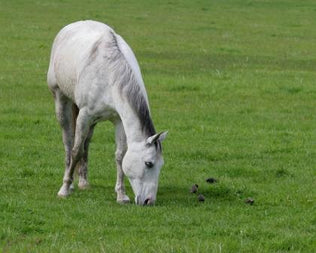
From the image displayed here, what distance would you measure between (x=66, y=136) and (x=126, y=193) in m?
1.21

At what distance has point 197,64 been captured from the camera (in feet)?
75.5

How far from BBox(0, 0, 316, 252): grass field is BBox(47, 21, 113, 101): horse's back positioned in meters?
1.16

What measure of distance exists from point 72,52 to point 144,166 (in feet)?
6.73

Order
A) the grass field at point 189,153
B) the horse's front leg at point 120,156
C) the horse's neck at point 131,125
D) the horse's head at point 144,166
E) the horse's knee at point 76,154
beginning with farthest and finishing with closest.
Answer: the horse's knee at point 76,154 < the horse's front leg at point 120,156 < the horse's neck at point 131,125 < the horse's head at point 144,166 < the grass field at point 189,153

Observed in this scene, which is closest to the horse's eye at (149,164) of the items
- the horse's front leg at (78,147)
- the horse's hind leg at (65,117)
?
the horse's front leg at (78,147)

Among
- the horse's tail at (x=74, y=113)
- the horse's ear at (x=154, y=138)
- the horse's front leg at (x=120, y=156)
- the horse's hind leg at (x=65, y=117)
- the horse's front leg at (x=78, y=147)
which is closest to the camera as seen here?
the horse's ear at (x=154, y=138)

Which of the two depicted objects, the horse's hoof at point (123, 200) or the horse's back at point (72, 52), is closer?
the horse's hoof at point (123, 200)

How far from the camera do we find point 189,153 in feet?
42.5

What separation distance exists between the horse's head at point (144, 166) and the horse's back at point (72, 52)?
1.32m

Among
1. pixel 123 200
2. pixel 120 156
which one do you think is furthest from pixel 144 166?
pixel 120 156

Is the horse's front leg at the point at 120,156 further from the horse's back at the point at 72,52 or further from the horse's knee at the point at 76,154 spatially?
the horse's back at the point at 72,52

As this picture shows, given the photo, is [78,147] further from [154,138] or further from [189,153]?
[189,153]

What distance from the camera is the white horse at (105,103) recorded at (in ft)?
32.0

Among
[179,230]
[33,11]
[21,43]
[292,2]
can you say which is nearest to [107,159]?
[179,230]
